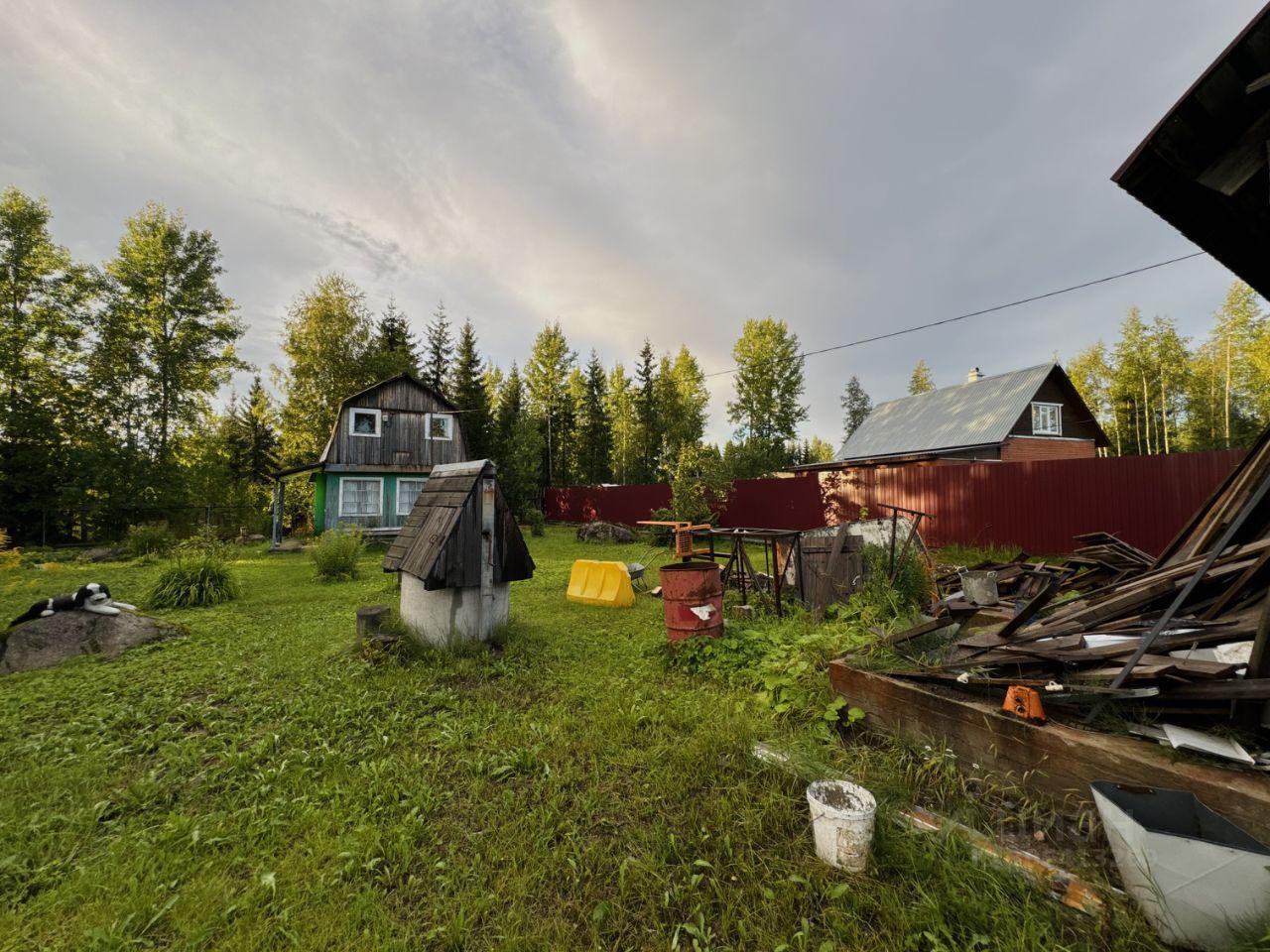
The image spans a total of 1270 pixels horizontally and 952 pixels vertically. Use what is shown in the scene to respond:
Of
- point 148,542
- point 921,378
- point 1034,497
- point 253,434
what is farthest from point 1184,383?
point 253,434

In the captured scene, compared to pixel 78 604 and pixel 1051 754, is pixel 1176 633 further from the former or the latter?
pixel 78 604

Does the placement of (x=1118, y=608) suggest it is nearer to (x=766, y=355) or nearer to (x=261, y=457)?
(x=766, y=355)

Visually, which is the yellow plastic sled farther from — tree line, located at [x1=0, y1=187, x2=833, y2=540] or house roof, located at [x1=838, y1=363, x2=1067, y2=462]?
house roof, located at [x1=838, y1=363, x2=1067, y2=462]

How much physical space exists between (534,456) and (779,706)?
1903cm

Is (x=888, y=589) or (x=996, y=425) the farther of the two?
(x=996, y=425)

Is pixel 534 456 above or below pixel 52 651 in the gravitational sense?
above

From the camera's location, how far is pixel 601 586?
7340mm

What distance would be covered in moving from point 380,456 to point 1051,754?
59.1 ft

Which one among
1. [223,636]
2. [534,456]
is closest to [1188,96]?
[223,636]

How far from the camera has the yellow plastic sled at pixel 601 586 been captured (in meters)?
7.13

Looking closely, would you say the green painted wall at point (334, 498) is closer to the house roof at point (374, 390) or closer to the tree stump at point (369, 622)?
the house roof at point (374, 390)

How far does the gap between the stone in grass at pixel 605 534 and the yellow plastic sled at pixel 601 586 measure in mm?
8476

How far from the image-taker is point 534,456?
69.7ft

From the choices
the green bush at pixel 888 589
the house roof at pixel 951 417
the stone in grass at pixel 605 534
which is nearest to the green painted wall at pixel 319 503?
the stone in grass at pixel 605 534
